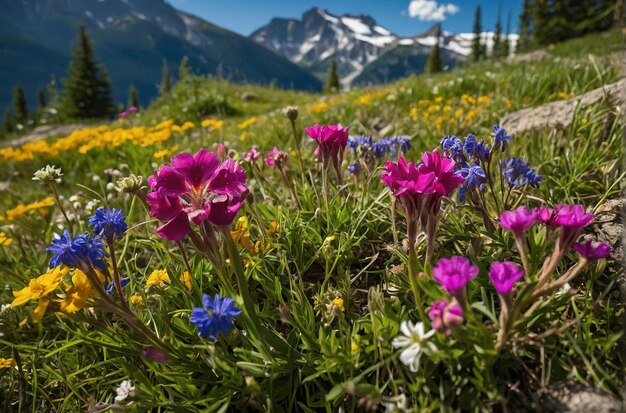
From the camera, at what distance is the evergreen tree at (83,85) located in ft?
148

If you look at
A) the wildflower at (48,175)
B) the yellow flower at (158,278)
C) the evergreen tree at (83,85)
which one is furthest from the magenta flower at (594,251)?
the evergreen tree at (83,85)

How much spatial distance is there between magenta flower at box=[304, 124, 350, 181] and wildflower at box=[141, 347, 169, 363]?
3.93 feet

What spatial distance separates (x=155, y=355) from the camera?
1546 millimetres

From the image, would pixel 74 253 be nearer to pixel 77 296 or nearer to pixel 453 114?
pixel 77 296

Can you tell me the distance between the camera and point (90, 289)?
5.00 feet

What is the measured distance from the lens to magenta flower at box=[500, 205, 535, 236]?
1.32m

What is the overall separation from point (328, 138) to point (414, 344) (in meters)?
1.14

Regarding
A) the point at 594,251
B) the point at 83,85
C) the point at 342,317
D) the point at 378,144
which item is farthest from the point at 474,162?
the point at 83,85

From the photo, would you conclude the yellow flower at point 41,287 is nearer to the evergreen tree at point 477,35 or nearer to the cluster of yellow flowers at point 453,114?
the cluster of yellow flowers at point 453,114

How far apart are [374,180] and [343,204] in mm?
481

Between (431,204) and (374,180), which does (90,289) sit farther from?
(374,180)

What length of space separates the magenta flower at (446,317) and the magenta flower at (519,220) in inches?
14.2

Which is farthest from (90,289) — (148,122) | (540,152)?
(148,122)

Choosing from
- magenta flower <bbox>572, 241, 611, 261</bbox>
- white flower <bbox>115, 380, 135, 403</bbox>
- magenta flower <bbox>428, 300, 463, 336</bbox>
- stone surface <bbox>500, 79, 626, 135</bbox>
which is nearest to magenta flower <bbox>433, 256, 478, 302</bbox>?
magenta flower <bbox>428, 300, 463, 336</bbox>
